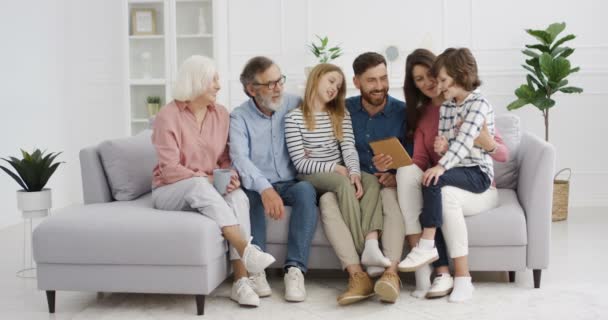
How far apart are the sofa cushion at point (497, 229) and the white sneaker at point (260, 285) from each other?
0.94 m

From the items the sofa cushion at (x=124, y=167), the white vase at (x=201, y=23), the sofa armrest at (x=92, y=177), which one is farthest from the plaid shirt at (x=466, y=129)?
the white vase at (x=201, y=23)

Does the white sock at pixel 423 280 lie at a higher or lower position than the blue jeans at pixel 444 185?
lower

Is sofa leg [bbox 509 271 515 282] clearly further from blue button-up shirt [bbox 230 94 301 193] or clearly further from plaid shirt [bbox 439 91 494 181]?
blue button-up shirt [bbox 230 94 301 193]

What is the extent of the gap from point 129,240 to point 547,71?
11.1 ft

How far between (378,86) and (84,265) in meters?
1.57

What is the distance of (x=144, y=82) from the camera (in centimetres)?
611

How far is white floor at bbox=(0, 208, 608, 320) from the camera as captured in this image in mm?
3043

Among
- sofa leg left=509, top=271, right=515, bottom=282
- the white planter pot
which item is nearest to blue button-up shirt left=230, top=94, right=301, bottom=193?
the white planter pot

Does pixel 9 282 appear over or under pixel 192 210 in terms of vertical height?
under

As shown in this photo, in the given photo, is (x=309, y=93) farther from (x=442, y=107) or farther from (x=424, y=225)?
(x=424, y=225)

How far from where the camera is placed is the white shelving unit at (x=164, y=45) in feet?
19.9

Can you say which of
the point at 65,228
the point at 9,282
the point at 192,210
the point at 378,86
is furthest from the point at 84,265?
the point at 378,86

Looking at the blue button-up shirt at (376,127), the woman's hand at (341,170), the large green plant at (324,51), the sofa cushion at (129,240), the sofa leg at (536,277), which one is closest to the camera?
the sofa cushion at (129,240)

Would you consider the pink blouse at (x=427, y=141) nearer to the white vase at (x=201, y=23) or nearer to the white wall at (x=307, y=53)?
the white wall at (x=307, y=53)
